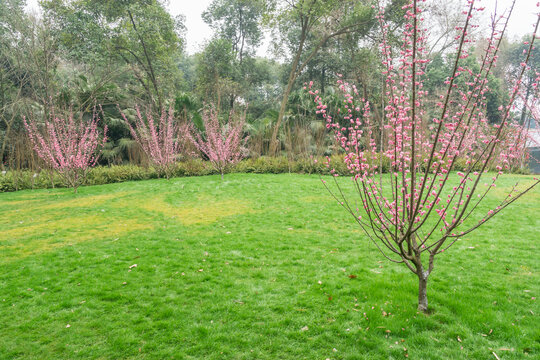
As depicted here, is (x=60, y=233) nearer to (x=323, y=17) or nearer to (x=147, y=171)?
(x=147, y=171)

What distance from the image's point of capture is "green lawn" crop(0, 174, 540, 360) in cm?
259

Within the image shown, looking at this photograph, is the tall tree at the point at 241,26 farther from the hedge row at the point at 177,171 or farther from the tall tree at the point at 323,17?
the hedge row at the point at 177,171

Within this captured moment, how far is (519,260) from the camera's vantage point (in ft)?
13.5

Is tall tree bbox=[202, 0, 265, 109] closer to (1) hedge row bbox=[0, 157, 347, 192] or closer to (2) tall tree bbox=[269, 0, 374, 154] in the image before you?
(2) tall tree bbox=[269, 0, 374, 154]

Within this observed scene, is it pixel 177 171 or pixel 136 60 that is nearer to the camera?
pixel 177 171

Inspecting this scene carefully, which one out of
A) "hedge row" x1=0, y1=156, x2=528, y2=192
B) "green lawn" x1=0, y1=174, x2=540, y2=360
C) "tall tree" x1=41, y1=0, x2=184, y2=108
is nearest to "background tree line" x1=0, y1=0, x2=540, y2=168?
"tall tree" x1=41, y1=0, x2=184, y2=108

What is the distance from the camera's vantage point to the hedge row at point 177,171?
1116 cm

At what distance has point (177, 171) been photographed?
1300 centimetres

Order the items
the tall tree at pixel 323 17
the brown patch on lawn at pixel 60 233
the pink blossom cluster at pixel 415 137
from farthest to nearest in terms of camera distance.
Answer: the tall tree at pixel 323 17 → the brown patch on lawn at pixel 60 233 → the pink blossom cluster at pixel 415 137

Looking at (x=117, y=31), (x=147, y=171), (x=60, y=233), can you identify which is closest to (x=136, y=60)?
(x=117, y=31)

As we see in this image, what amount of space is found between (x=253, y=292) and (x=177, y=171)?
10388 mm

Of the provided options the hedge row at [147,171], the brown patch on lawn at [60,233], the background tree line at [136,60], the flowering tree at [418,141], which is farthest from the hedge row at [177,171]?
the flowering tree at [418,141]

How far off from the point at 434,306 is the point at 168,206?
6.60 metres

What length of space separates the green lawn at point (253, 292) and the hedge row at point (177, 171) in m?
5.91
